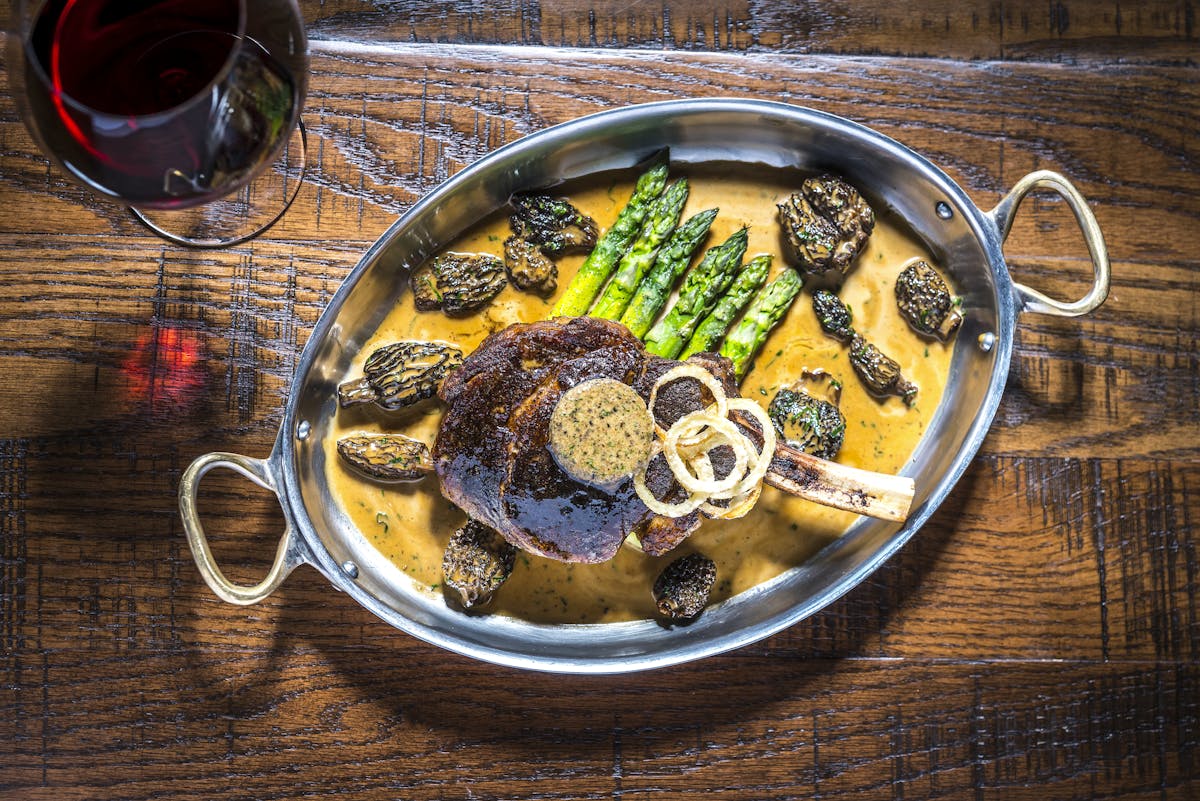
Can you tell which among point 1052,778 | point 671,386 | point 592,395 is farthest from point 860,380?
point 1052,778

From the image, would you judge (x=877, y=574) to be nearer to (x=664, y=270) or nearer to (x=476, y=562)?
(x=664, y=270)

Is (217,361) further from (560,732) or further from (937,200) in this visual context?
(937,200)

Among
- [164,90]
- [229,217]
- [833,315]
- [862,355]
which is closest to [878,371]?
[862,355]

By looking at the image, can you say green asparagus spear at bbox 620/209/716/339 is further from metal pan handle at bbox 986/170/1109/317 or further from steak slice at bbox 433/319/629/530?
metal pan handle at bbox 986/170/1109/317


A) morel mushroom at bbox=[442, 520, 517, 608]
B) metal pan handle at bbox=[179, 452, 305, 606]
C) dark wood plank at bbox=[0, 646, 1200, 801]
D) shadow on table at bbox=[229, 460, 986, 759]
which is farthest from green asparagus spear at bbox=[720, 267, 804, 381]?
metal pan handle at bbox=[179, 452, 305, 606]

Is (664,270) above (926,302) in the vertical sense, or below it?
above

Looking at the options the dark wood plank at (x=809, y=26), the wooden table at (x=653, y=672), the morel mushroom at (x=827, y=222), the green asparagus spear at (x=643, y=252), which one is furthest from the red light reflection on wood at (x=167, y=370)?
the morel mushroom at (x=827, y=222)

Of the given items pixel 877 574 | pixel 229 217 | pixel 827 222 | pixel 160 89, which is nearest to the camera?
pixel 160 89
